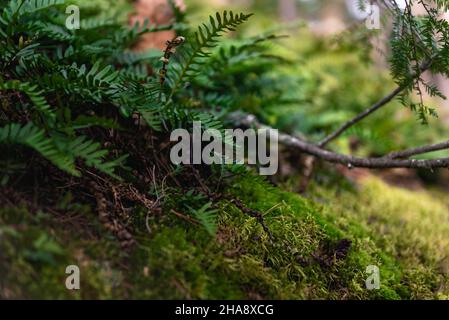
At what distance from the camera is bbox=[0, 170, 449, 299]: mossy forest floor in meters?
1.71

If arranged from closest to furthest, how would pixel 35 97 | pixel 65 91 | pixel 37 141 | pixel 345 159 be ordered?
pixel 37 141 < pixel 35 97 < pixel 65 91 < pixel 345 159

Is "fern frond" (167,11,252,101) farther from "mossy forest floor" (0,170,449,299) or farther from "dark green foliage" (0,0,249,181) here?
"mossy forest floor" (0,170,449,299)

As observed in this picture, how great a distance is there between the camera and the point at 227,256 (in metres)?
2.04

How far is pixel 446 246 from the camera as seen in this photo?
297 centimetres

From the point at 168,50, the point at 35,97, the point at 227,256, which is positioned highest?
the point at 168,50

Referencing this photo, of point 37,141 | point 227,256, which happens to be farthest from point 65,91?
point 227,256

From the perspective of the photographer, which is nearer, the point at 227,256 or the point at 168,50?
the point at 227,256

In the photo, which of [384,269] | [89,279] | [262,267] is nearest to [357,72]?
[384,269]

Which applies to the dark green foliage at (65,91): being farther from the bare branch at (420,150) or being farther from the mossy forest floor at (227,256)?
the bare branch at (420,150)

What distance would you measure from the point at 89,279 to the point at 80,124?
72 cm

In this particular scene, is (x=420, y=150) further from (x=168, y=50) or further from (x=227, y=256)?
(x=168, y=50)

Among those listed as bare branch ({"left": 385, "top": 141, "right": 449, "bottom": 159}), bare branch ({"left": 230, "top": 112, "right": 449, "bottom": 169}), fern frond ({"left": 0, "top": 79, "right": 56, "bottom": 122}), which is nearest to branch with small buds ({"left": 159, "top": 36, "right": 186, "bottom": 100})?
fern frond ({"left": 0, "top": 79, "right": 56, "bottom": 122})

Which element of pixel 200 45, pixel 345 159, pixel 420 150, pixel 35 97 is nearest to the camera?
pixel 35 97
